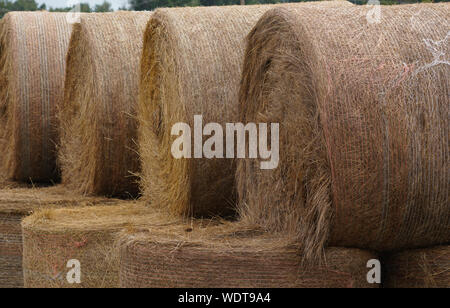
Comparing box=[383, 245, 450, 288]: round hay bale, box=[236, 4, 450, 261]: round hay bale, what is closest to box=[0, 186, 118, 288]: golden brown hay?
box=[236, 4, 450, 261]: round hay bale

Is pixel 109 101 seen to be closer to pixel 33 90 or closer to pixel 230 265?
pixel 33 90

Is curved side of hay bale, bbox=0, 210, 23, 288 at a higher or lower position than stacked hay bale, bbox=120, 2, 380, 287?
lower

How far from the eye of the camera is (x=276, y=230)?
3.72 metres

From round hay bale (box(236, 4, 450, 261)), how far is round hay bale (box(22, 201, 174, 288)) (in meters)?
1.16

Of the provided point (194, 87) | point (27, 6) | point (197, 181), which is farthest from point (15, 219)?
point (27, 6)

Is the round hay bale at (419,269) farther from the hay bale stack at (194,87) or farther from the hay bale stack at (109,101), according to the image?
the hay bale stack at (109,101)

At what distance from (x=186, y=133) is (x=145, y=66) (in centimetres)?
104

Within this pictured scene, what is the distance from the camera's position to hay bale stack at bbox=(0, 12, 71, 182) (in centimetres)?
599

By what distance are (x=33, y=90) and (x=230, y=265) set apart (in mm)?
3397

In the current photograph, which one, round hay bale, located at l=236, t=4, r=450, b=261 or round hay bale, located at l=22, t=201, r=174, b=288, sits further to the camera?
round hay bale, located at l=22, t=201, r=174, b=288

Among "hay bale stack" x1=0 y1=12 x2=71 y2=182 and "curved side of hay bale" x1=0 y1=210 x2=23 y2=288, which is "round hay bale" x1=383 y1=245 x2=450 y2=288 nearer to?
"curved side of hay bale" x1=0 y1=210 x2=23 y2=288

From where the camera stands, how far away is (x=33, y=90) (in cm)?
600

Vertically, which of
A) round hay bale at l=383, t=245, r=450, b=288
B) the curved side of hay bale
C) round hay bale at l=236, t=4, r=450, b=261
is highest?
round hay bale at l=236, t=4, r=450, b=261

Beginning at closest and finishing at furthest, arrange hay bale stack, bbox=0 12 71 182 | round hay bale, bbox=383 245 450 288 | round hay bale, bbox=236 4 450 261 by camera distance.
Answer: round hay bale, bbox=236 4 450 261 < round hay bale, bbox=383 245 450 288 < hay bale stack, bbox=0 12 71 182
